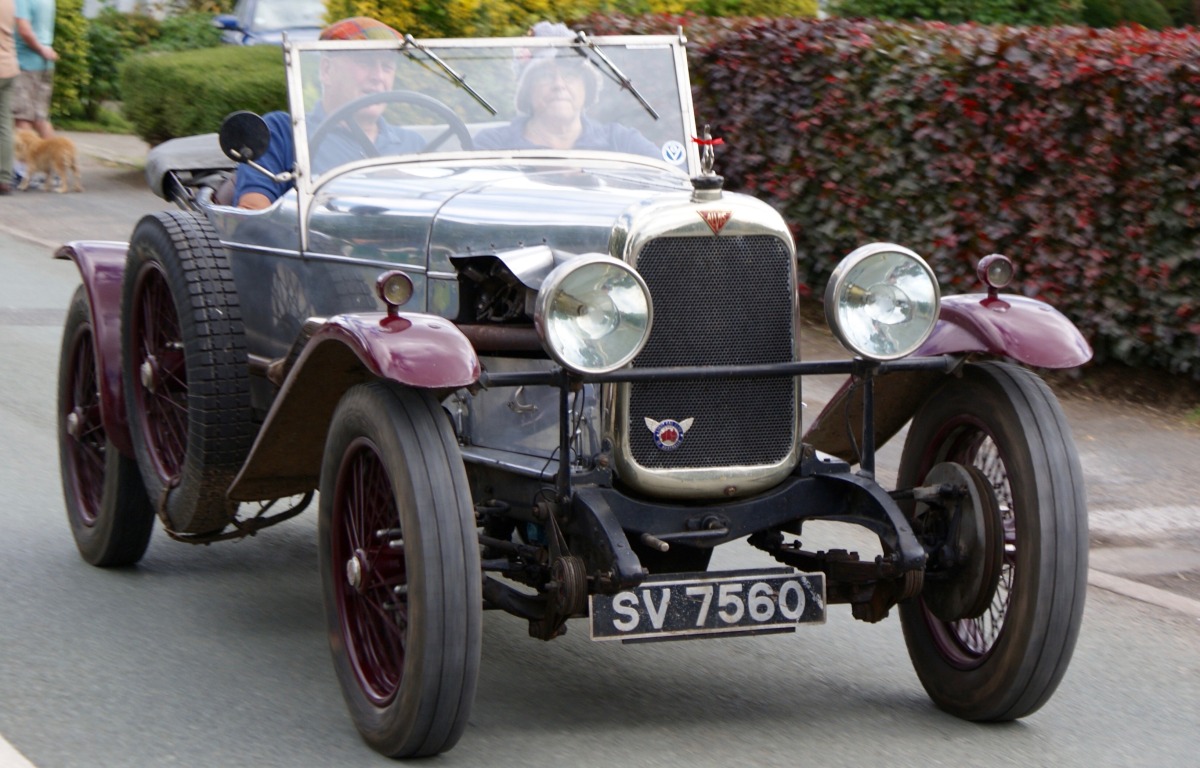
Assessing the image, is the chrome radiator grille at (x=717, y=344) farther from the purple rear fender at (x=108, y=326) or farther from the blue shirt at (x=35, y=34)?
the blue shirt at (x=35, y=34)

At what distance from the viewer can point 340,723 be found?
448 cm

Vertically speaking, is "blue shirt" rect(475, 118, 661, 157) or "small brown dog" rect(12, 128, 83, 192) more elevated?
"blue shirt" rect(475, 118, 661, 157)

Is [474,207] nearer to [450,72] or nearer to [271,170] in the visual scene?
[450,72]

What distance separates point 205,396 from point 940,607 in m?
2.25

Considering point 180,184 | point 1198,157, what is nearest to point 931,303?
point 180,184

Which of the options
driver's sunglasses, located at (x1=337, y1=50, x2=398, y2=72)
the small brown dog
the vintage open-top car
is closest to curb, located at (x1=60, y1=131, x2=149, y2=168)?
the small brown dog

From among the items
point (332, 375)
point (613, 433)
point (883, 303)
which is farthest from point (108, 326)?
point (883, 303)

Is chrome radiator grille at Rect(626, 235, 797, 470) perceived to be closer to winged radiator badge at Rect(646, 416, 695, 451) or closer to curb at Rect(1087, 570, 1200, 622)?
winged radiator badge at Rect(646, 416, 695, 451)

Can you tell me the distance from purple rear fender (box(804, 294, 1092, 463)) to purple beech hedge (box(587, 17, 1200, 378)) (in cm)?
385

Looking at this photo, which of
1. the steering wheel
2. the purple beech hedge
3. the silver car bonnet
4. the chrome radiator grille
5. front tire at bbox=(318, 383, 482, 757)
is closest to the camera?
front tire at bbox=(318, 383, 482, 757)

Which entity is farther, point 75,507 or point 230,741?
point 75,507

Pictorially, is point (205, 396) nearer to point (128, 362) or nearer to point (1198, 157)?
point (128, 362)

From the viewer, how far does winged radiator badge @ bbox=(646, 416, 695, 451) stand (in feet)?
14.4

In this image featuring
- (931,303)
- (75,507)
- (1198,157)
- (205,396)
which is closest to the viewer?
(931,303)
